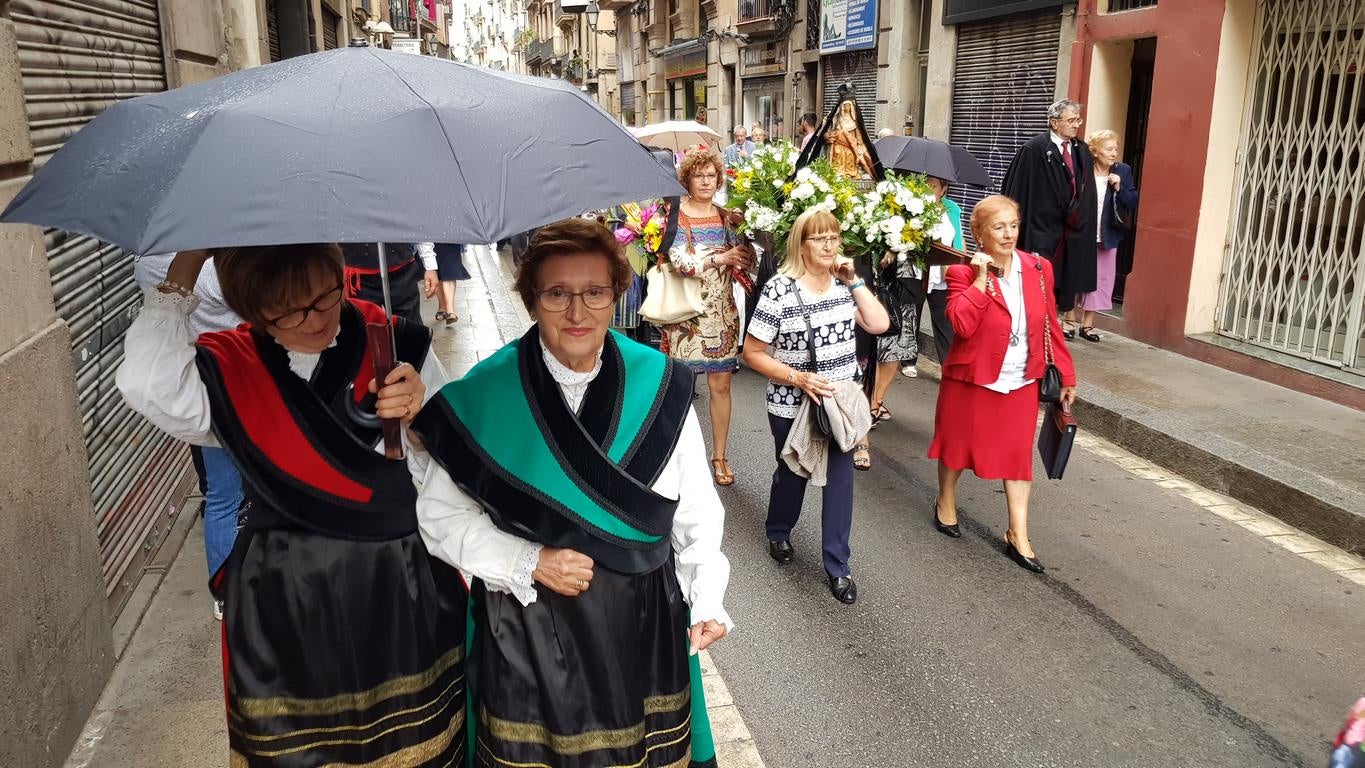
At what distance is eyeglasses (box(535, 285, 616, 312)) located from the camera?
2.26 meters

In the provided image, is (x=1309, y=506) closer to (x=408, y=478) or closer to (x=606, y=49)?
(x=408, y=478)

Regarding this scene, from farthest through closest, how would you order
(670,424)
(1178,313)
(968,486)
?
(1178,313)
(968,486)
(670,424)

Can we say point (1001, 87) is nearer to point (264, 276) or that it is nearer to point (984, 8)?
point (984, 8)

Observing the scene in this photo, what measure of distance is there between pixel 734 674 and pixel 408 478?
200 cm

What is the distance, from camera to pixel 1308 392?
7395mm

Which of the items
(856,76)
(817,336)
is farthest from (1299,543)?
(856,76)

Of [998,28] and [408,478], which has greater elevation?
[998,28]

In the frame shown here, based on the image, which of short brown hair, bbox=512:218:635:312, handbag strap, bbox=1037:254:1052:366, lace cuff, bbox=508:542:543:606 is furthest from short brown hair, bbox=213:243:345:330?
handbag strap, bbox=1037:254:1052:366

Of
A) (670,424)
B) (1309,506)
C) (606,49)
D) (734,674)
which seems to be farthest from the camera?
(606,49)

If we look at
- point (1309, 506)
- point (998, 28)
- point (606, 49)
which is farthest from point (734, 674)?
point (606, 49)

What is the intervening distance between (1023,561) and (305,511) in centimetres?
358

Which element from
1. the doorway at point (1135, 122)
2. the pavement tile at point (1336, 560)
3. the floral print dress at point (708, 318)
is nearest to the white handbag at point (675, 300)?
the floral print dress at point (708, 318)

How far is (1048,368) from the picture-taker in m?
4.76

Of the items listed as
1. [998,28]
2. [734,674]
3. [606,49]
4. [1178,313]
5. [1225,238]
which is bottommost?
[734,674]
